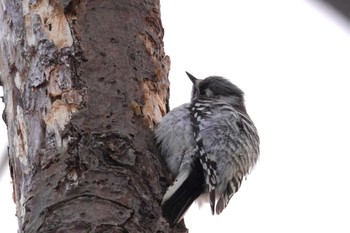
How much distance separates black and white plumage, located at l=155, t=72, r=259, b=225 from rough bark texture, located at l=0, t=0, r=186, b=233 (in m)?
0.09

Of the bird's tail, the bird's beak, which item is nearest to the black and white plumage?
the bird's tail

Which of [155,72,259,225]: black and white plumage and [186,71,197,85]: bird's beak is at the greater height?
[186,71,197,85]: bird's beak

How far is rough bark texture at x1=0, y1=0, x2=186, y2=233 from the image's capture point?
74.9 inches

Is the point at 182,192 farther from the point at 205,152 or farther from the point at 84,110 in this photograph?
the point at 84,110

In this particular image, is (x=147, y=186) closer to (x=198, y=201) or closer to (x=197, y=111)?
(x=198, y=201)

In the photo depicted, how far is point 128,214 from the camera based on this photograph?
188 centimetres

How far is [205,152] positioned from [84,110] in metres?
0.65

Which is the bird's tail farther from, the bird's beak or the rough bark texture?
the bird's beak

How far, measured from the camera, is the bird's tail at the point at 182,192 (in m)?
2.06

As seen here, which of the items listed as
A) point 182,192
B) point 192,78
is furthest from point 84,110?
point 192,78

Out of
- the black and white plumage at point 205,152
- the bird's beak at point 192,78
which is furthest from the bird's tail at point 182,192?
the bird's beak at point 192,78

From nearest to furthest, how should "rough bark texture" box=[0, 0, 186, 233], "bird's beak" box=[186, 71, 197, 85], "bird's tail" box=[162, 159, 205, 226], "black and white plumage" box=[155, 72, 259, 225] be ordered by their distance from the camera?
"rough bark texture" box=[0, 0, 186, 233]
"bird's tail" box=[162, 159, 205, 226]
"black and white plumage" box=[155, 72, 259, 225]
"bird's beak" box=[186, 71, 197, 85]

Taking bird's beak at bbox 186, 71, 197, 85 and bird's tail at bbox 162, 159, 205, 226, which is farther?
bird's beak at bbox 186, 71, 197, 85

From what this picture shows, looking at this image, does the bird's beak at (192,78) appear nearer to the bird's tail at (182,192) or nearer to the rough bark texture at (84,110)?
the rough bark texture at (84,110)
